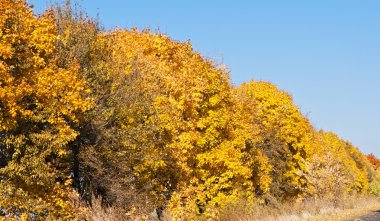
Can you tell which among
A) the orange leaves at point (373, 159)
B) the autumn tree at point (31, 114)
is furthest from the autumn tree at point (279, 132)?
the orange leaves at point (373, 159)

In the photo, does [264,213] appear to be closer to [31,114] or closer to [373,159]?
[31,114]

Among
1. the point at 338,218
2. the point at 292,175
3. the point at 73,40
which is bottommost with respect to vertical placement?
the point at 338,218

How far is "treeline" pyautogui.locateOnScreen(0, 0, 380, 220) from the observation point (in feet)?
68.2

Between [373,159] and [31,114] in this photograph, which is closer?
[31,114]

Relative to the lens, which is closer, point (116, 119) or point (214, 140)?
point (116, 119)

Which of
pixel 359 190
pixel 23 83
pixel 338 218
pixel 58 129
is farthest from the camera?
pixel 359 190

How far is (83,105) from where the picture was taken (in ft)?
73.3

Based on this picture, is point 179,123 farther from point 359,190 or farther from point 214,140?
point 359,190

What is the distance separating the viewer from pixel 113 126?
27844 mm

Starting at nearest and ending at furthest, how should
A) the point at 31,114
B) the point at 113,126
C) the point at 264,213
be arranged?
the point at 31,114 < the point at 113,126 < the point at 264,213

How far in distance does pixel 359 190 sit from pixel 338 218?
3121 inches

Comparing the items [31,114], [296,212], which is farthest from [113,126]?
[296,212]

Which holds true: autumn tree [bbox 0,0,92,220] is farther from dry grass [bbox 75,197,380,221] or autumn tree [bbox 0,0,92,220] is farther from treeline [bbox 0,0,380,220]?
dry grass [bbox 75,197,380,221]

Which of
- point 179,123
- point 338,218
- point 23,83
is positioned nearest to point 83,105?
point 23,83
